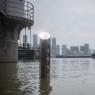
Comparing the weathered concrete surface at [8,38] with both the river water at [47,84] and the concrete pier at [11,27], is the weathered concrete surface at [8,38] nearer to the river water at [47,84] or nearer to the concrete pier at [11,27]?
the concrete pier at [11,27]

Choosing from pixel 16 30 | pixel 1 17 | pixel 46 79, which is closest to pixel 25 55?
pixel 16 30

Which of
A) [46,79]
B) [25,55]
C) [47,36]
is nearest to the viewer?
[47,36]

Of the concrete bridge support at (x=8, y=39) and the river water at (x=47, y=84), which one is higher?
the concrete bridge support at (x=8, y=39)

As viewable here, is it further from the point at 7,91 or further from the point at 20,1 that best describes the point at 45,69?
the point at 20,1

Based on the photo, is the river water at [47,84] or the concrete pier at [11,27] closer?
the river water at [47,84]

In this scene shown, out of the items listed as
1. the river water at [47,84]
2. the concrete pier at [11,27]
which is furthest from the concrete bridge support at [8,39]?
the river water at [47,84]

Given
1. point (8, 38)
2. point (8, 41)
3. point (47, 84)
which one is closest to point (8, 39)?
point (8, 38)

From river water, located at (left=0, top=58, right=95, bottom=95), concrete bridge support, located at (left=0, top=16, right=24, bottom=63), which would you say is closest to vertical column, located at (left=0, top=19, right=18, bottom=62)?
concrete bridge support, located at (left=0, top=16, right=24, bottom=63)

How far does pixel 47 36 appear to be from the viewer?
1051 cm

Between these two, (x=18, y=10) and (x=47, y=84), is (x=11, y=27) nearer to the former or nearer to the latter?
(x=18, y=10)

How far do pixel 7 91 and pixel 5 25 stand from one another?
2320cm

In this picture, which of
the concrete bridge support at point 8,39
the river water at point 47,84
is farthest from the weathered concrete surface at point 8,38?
the river water at point 47,84

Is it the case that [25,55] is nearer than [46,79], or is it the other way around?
[46,79]

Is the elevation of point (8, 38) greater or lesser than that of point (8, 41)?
greater
